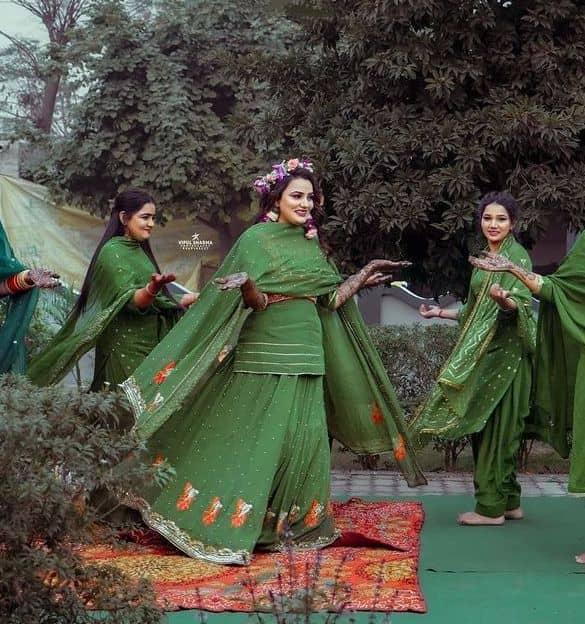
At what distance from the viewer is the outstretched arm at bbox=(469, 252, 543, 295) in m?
5.38

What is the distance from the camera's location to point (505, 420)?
20.5 ft

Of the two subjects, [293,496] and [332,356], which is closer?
[293,496]

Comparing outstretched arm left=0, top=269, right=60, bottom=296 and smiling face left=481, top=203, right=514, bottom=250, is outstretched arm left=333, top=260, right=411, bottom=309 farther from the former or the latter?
outstretched arm left=0, top=269, right=60, bottom=296

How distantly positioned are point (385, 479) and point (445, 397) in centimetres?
190

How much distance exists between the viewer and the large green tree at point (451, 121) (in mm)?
6934

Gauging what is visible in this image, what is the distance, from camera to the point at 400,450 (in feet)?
20.0

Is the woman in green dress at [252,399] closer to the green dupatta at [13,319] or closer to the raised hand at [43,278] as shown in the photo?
the raised hand at [43,278]

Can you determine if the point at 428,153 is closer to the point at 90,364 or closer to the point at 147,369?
the point at 147,369

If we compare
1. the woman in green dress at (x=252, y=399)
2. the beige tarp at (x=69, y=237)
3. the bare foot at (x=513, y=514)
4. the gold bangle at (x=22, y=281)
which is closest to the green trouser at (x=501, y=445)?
the bare foot at (x=513, y=514)

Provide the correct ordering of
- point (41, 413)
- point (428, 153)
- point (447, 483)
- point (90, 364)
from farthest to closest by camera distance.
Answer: point (90, 364) < point (447, 483) < point (428, 153) < point (41, 413)

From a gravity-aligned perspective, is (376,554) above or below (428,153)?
below

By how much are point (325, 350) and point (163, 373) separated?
0.92m

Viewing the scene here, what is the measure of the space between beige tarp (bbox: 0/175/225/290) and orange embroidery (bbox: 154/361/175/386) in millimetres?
8112

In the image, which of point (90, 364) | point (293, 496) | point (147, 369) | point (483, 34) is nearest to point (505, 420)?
point (293, 496)
